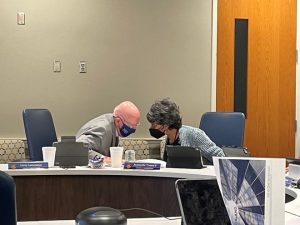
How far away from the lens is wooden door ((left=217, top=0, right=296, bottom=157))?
16.6 feet

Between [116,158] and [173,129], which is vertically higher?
[173,129]

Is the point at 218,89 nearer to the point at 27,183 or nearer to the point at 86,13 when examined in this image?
the point at 86,13

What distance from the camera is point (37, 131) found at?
3777mm

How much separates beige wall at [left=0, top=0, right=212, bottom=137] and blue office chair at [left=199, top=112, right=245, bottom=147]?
37.7 inches

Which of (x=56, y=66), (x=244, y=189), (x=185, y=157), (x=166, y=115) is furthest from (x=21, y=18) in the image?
(x=244, y=189)

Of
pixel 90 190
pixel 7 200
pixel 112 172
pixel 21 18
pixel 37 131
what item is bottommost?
pixel 90 190

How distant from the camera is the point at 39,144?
3.76 meters

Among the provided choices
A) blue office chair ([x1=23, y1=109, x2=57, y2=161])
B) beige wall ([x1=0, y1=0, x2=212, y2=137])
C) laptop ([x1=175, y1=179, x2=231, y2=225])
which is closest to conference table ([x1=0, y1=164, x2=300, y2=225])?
blue office chair ([x1=23, y1=109, x2=57, y2=161])

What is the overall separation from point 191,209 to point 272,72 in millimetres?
4046

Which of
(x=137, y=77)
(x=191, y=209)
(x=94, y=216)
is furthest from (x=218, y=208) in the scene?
(x=137, y=77)

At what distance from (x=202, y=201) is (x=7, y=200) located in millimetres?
570

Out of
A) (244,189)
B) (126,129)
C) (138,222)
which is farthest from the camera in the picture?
(126,129)

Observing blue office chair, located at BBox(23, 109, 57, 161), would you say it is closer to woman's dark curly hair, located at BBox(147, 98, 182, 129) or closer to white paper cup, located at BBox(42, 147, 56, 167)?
white paper cup, located at BBox(42, 147, 56, 167)

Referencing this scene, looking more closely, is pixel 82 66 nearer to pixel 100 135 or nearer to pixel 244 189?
pixel 100 135
